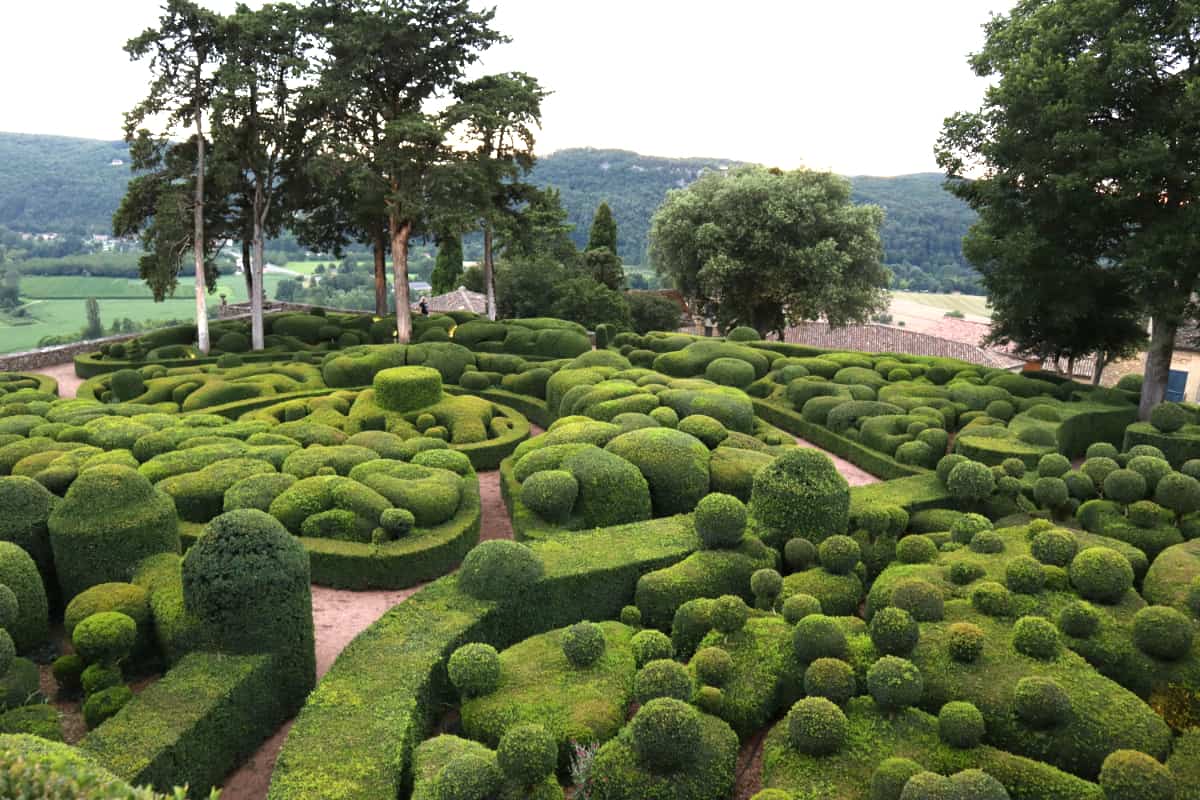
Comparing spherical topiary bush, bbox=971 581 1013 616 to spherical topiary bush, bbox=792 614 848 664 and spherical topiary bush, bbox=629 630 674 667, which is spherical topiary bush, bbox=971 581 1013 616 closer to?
spherical topiary bush, bbox=792 614 848 664

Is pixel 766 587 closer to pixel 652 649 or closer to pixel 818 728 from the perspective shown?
pixel 652 649

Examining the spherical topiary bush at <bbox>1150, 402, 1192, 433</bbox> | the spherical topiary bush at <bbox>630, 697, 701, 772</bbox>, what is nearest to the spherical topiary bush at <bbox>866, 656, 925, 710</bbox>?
the spherical topiary bush at <bbox>630, 697, 701, 772</bbox>

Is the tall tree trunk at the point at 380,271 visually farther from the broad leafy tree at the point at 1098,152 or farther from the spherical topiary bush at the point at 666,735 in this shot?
the spherical topiary bush at the point at 666,735

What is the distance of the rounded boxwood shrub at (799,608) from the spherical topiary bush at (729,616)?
0.69 m

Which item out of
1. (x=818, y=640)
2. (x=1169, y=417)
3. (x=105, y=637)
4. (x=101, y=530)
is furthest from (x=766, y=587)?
(x=1169, y=417)

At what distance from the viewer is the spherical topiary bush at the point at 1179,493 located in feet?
45.9

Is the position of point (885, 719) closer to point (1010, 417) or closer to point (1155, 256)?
point (1010, 417)

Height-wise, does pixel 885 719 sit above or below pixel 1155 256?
below

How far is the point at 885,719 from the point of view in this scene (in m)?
9.48

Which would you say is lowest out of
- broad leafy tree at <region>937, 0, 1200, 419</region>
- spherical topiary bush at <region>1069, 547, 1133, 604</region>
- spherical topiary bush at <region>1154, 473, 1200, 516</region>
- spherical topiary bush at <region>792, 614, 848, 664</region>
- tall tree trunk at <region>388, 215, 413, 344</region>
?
spherical topiary bush at <region>792, 614, 848, 664</region>

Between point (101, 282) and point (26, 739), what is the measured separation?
3811 inches

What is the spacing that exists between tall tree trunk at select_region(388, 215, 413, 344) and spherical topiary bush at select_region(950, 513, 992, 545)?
2636 cm

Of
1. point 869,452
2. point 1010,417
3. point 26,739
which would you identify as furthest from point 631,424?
point 26,739

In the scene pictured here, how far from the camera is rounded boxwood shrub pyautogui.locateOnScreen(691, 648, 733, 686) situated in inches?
400
